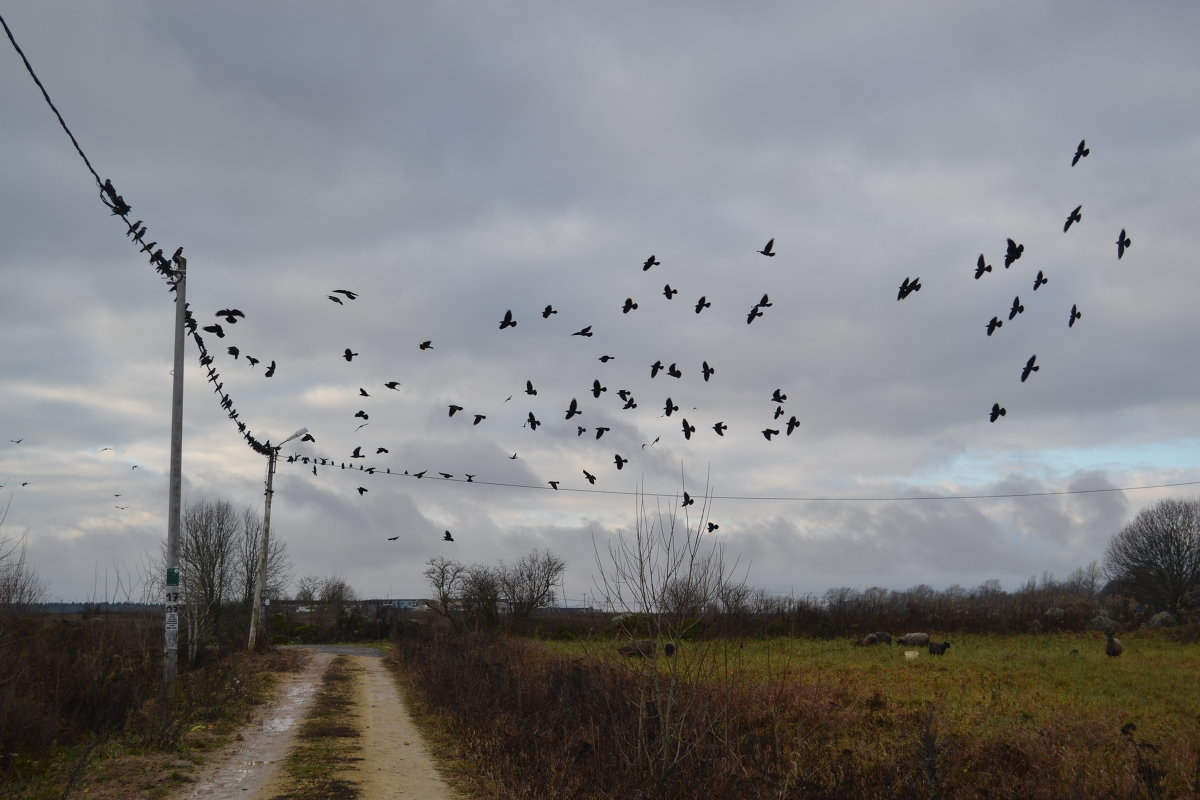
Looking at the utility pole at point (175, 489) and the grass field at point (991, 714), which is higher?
the utility pole at point (175, 489)

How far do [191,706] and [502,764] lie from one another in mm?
8358

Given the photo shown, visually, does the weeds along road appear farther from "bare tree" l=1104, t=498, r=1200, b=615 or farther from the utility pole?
"bare tree" l=1104, t=498, r=1200, b=615

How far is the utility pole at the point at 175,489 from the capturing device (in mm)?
15664

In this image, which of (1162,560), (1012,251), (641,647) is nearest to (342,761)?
(641,647)

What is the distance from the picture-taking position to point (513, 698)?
55.7 feet

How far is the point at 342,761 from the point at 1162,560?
66.1m

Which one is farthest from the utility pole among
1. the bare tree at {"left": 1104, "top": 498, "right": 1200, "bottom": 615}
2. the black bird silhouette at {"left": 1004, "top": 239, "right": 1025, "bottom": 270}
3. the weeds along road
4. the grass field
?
the bare tree at {"left": 1104, "top": 498, "right": 1200, "bottom": 615}

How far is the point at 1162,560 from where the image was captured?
62.9 meters

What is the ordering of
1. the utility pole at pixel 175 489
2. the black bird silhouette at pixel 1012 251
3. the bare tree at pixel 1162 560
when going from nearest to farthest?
the black bird silhouette at pixel 1012 251 < the utility pole at pixel 175 489 < the bare tree at pixel 1162 560

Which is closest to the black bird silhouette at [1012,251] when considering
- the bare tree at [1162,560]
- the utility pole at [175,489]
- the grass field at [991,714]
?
the grass field at [991,714]

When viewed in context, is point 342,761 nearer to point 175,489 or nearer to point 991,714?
point 175,489

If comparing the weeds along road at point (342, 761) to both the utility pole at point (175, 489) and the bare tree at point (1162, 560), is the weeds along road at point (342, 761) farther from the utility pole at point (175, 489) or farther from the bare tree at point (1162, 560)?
the bare tree at point (1162, 560)

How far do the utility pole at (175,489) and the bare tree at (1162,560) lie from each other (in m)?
58.8

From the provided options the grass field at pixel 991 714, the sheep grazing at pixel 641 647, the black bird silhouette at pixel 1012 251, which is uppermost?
the black bird silhouette at pixel 1012 251
